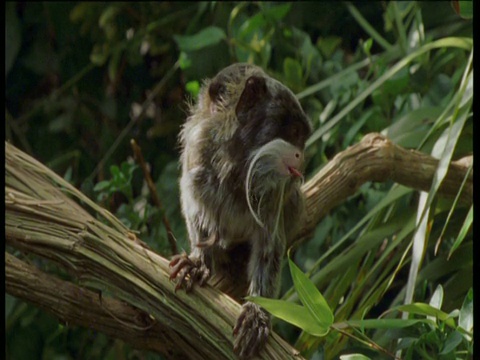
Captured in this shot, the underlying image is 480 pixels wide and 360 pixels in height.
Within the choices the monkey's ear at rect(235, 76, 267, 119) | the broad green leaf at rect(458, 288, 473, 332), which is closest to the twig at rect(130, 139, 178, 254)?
the monkey's ear at rect(235, 76, 267, 119)

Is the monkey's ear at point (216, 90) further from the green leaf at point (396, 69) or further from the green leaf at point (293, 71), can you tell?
the green leaf at point (293, 71)

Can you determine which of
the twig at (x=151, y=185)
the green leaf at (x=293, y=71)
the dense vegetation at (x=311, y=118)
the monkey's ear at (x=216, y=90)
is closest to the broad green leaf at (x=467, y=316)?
the dense vegetation at (x=311, y=118)

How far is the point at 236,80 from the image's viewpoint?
2.22 meters

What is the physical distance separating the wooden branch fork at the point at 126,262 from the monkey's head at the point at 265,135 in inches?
11.3

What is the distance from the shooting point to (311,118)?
3.18 meters

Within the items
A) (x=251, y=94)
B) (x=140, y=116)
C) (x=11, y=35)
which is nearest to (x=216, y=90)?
(x=251, y=94)

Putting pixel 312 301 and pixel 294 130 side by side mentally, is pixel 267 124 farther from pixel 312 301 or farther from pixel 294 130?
pixel 312 301

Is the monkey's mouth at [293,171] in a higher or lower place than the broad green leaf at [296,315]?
higher

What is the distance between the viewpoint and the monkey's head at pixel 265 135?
2082 mm

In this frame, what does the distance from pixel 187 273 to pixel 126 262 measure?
14 cm

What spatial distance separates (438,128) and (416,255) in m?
0.46

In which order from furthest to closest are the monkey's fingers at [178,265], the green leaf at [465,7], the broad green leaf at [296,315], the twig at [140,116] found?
the twig at [140,116] → the green leaf at [465,7] → the monkey's fingers at [178,265] → the broad green leaf at [296,315]

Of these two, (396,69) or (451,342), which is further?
(396,69)
